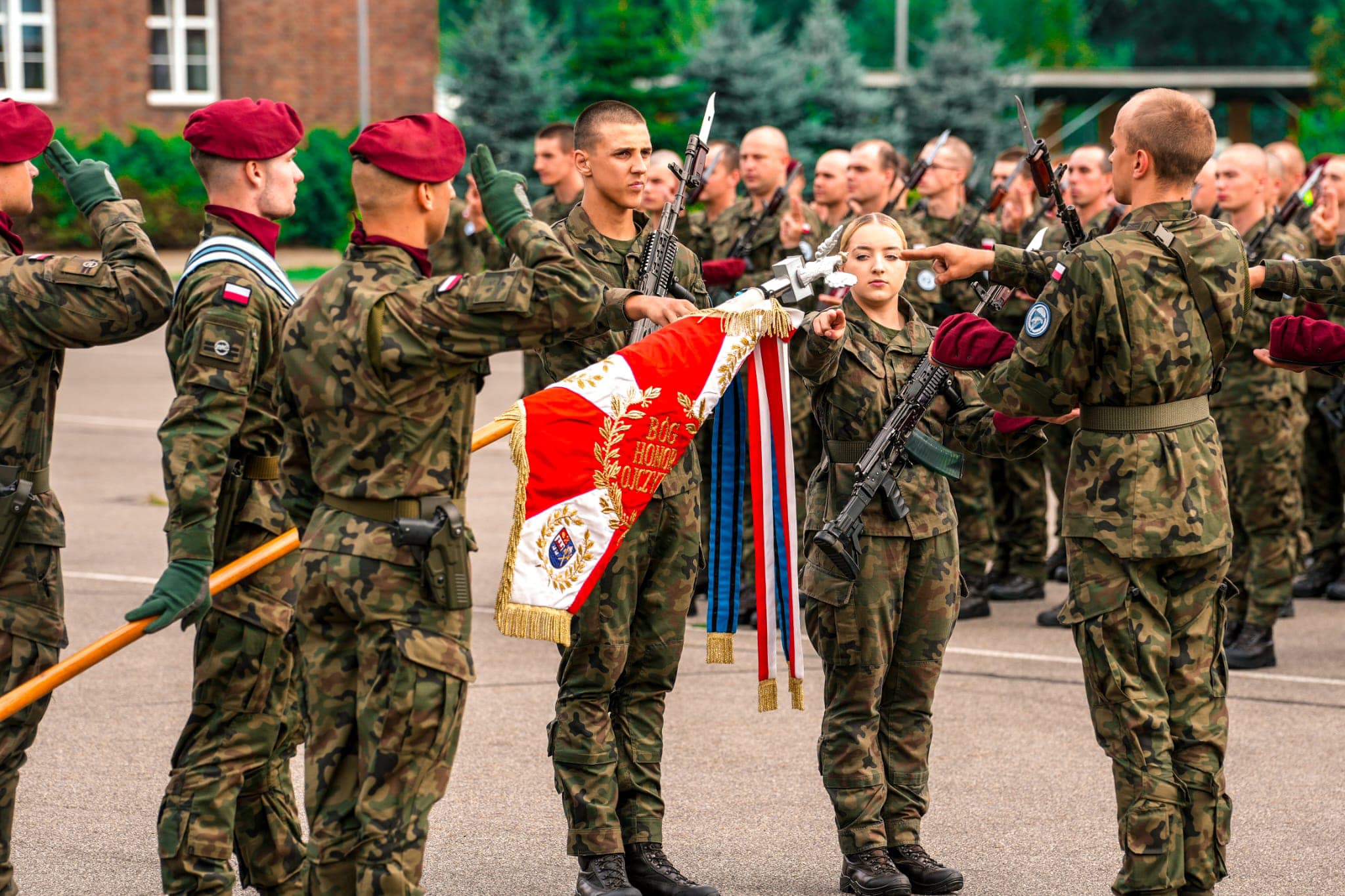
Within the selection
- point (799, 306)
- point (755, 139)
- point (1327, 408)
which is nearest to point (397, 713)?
point (799, 306)

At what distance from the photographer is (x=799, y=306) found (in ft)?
17.4

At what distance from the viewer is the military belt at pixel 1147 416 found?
15.9 feet

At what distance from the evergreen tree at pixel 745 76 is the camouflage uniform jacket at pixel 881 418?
28.5 metres

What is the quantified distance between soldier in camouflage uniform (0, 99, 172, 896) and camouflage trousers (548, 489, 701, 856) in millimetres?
1551

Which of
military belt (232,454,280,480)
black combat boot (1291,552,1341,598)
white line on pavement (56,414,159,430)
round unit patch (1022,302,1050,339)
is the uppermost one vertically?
round unit patch (1022,302,1050,339)

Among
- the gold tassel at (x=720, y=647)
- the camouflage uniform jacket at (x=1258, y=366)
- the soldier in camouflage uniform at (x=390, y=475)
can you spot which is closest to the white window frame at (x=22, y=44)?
the camouflage uniform jacket at (x=1258, y=366)

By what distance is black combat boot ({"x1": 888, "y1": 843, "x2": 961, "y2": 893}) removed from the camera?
5.30m

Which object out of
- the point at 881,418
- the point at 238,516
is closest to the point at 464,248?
the point at 881,418

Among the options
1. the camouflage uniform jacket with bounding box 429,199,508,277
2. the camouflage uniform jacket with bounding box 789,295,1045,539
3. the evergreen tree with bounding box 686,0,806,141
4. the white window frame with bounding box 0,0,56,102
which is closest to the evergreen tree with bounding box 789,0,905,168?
the evergreen tree with bounding box 686,0,806,141

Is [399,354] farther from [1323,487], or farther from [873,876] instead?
[1323,487]

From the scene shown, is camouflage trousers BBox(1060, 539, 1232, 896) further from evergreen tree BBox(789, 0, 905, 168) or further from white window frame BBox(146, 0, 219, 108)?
white window frame BBox(146, 0, 219, 108)

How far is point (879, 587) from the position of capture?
535cm

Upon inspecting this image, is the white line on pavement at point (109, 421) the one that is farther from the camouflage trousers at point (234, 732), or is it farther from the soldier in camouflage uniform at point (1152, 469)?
the soldier in camouflage uniform at point (1152, 469)

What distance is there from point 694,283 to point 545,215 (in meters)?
4.43
